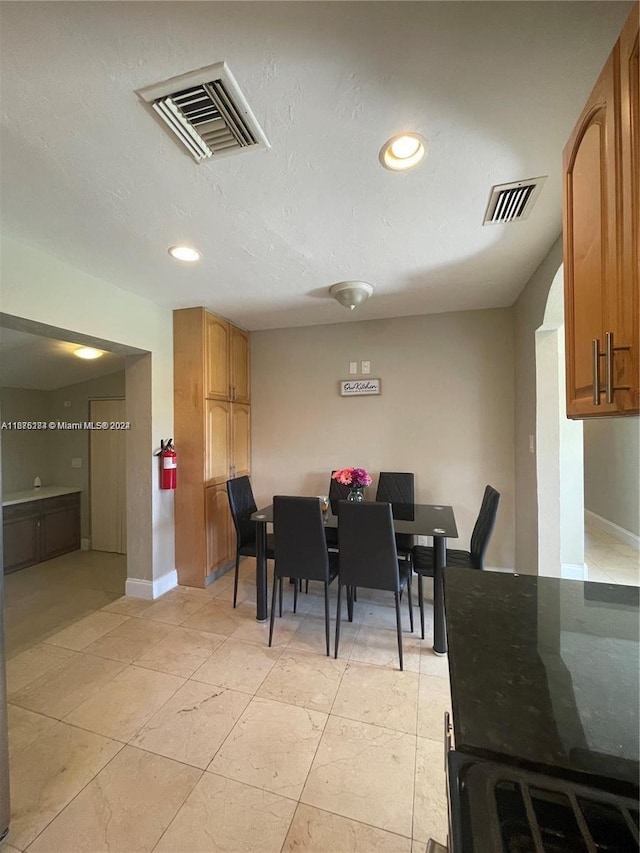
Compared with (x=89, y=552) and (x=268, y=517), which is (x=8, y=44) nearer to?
(x=268, y=517)

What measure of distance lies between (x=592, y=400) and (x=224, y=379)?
3.08 meters

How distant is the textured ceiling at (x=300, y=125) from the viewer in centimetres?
91

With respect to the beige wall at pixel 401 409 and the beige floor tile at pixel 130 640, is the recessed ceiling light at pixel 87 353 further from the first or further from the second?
the beige floor tile at pixel 130 640

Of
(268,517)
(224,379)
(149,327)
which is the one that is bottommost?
(268,517)

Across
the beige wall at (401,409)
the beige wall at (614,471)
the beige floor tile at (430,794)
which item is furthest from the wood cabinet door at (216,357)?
the beige wall at (614,471)

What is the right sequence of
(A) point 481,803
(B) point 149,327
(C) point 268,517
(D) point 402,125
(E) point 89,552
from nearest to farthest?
(A) point 481,803 < (D) point 402,125 < (C) point 268,517 < (B) point 149,327 < (E) point 89,552

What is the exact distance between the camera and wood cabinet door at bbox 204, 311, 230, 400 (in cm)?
319

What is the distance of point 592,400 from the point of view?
3.12 feet

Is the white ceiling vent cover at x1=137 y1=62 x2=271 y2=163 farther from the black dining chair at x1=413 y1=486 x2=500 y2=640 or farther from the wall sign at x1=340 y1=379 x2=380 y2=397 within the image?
the wall sign at x1=340 y1=379 x2=380 y2=397

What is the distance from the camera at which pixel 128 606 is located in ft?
9.30

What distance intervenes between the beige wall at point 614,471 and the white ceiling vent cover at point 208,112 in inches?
190

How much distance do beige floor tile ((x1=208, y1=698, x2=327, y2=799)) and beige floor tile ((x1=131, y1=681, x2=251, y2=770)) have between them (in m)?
0.06

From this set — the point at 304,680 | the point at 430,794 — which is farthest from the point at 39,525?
the point at 430,794

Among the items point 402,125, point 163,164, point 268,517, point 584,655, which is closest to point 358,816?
point 584,655
